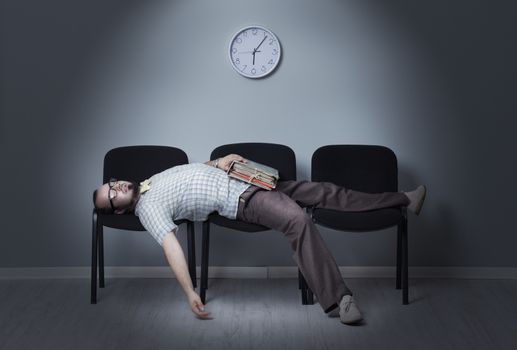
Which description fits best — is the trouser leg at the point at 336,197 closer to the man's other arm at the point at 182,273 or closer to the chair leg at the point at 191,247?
the chair leg at the point at 191,247

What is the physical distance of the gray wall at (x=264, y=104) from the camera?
403cm

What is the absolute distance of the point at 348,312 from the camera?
10.6 feet

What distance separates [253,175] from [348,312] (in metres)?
0.89

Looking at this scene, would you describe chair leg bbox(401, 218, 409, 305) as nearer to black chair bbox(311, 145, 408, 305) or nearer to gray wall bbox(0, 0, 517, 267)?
black chair bbox(311, 145, 408, 305)

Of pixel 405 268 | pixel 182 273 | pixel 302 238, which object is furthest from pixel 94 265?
pixel 405 268

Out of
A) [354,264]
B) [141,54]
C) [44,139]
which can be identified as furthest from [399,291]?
[44,139]

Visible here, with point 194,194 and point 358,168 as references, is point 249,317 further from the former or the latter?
point 358,168

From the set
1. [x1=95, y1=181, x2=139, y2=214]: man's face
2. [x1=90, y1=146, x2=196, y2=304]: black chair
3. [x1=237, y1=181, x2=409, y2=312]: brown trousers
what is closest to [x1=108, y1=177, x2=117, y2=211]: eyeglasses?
[x1=95, y1=181, x2=139, y2=214]: man's face

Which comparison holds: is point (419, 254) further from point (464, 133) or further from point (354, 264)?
point (464, 133)

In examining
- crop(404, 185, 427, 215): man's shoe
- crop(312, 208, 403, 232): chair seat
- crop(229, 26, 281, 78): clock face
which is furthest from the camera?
crop(229, 26, 281, 78): clock face

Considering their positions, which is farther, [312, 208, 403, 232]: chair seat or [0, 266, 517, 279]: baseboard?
[0, 266, 517, 279]: baseboard

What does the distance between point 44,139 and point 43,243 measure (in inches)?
26.0

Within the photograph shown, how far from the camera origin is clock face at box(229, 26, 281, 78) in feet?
13.2

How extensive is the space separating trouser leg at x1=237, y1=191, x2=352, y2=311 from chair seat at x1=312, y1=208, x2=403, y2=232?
5.6 inches
